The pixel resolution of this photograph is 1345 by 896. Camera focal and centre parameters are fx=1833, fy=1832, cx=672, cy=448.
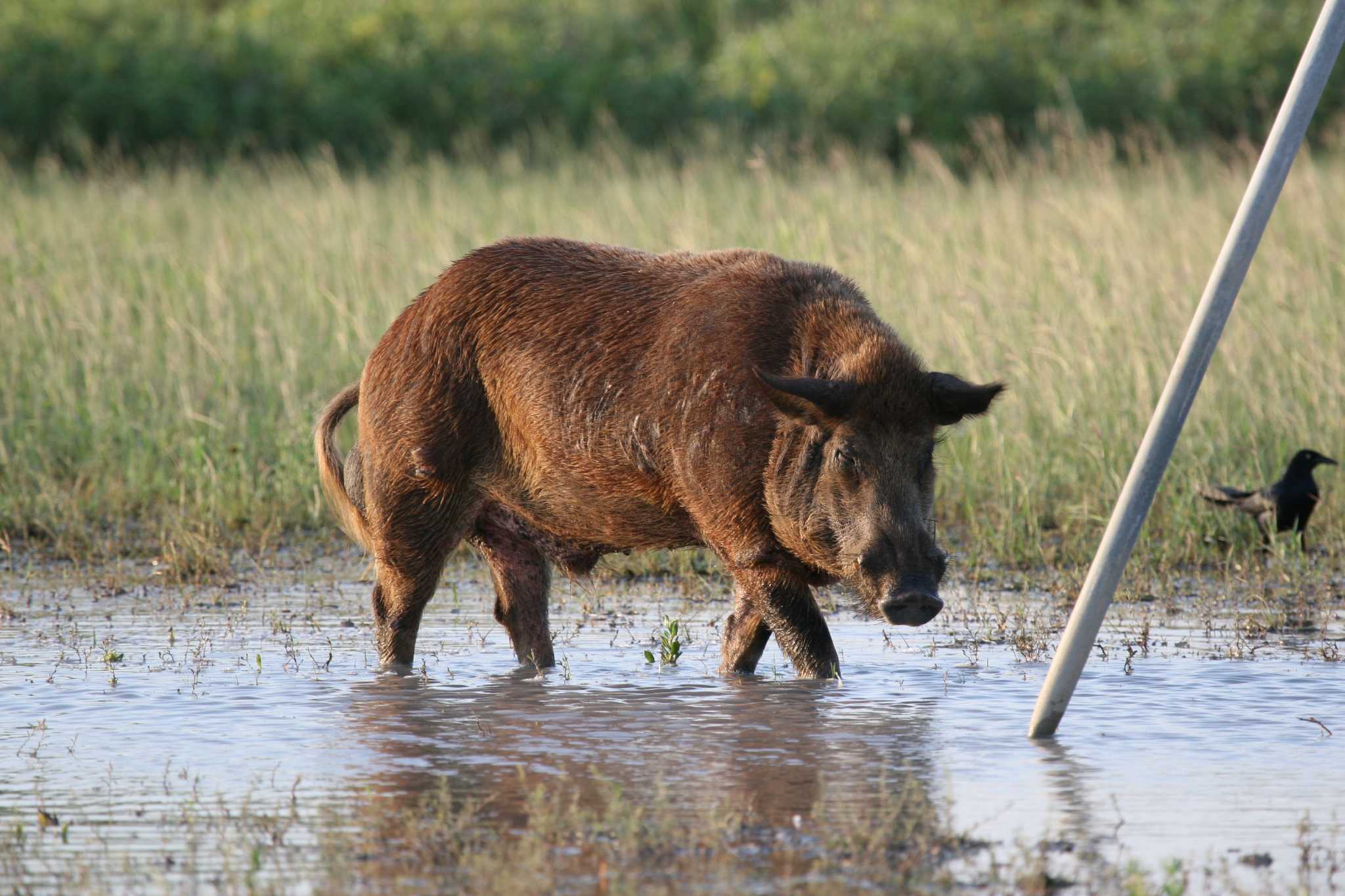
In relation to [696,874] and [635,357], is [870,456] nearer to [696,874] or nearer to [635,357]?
[635,357]

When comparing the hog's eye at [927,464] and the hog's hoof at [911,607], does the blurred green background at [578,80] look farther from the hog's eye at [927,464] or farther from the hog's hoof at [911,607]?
the hog's hoof at [911,607]

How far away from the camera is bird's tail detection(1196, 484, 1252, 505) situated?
7.81m

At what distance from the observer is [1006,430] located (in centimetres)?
909

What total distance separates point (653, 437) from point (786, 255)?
5530mm

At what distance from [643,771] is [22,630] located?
300 cm

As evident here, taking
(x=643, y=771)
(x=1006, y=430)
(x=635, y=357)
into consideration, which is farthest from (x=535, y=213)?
(x=643, y=771)

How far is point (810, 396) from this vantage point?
5.03m

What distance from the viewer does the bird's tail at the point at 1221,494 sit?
7809mm

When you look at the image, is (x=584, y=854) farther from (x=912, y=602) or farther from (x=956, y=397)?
(x=956, y=397)

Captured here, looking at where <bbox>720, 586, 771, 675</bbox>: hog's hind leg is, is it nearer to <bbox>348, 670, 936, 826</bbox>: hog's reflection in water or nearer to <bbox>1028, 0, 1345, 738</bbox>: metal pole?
<bbox>348, 670, 936, 826</bbox>: hog's reflection in water

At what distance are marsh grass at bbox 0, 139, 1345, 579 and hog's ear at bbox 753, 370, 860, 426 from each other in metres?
1.41

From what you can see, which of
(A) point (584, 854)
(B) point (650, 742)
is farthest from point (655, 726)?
(A) point (584, 854)

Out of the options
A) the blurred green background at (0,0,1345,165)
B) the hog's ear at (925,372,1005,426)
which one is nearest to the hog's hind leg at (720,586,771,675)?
the hog's ear at (925,372,1005,426)

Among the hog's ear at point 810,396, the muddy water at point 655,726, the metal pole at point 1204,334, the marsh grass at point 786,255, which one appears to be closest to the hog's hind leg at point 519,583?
the muddy water at point 655,726
